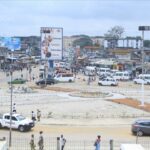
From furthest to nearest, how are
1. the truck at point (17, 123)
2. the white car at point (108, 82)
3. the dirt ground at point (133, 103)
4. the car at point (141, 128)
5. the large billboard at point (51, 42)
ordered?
1. the large billboard at point (51, 42)
2. the white car at point (108, 82)
3. the dirt ground at point (133, 103)
4. the truck at point (17, 123)
5. the car at point (141, 128)

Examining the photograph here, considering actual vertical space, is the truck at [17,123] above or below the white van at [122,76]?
below

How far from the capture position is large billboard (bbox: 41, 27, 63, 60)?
290 ft

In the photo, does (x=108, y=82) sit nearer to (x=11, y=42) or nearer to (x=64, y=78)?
(x=64, y=78)

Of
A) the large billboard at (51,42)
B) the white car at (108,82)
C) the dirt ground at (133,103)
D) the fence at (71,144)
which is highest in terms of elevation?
the large billboard at (51,42)

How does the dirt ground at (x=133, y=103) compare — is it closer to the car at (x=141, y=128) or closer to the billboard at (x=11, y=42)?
the car at (x=141, y=128)

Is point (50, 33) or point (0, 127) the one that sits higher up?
point (50, 33)

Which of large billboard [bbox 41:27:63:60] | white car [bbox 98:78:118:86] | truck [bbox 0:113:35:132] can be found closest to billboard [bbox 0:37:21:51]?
large billboard [bbox 41:27:63:60]

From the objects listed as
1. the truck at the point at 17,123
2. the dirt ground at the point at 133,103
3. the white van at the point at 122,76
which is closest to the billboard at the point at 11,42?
the white van at the point at 122,76

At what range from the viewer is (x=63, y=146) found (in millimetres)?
33500

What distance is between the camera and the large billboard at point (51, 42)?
88.4 meters

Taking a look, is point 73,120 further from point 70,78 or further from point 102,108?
point 70,78

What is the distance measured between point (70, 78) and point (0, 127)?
49596mm

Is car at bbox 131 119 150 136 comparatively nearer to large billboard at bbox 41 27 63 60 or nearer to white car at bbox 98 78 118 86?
white car at bbox 98 78 118 86

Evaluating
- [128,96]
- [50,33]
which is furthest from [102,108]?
[50,33]
